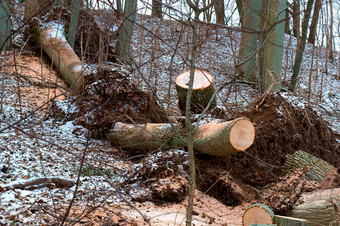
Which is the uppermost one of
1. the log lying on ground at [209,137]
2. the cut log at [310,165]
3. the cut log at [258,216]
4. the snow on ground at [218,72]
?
the snow on ground at [218,72]

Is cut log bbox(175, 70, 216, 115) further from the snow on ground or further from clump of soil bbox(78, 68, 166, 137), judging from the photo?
the snow on ground

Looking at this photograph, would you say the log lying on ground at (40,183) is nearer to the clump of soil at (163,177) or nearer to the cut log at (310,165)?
the clump of soil at (163,177)

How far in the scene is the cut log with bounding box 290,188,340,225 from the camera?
3295 mm

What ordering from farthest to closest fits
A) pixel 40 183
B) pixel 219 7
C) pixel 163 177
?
pixel 219 7, pixel 163 177, pixel 40 183

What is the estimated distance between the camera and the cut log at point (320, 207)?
10.8 feet

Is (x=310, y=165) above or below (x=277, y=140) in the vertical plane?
below

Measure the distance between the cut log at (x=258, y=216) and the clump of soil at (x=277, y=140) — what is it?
3.71 feet

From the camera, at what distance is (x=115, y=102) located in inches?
245

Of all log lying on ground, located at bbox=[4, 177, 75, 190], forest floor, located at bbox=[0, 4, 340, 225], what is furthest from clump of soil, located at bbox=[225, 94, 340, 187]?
log lying on ground, located at bbox=[4, 177, 75, 190]

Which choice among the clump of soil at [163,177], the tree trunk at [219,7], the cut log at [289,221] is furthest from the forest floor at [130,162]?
Result: the tree trunk at [219,7]

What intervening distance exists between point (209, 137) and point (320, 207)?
1610mm

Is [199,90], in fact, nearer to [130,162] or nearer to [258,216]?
[130,162]

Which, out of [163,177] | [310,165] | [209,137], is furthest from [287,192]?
[163,177]

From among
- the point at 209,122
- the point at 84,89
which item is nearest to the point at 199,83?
the point at 209,122
